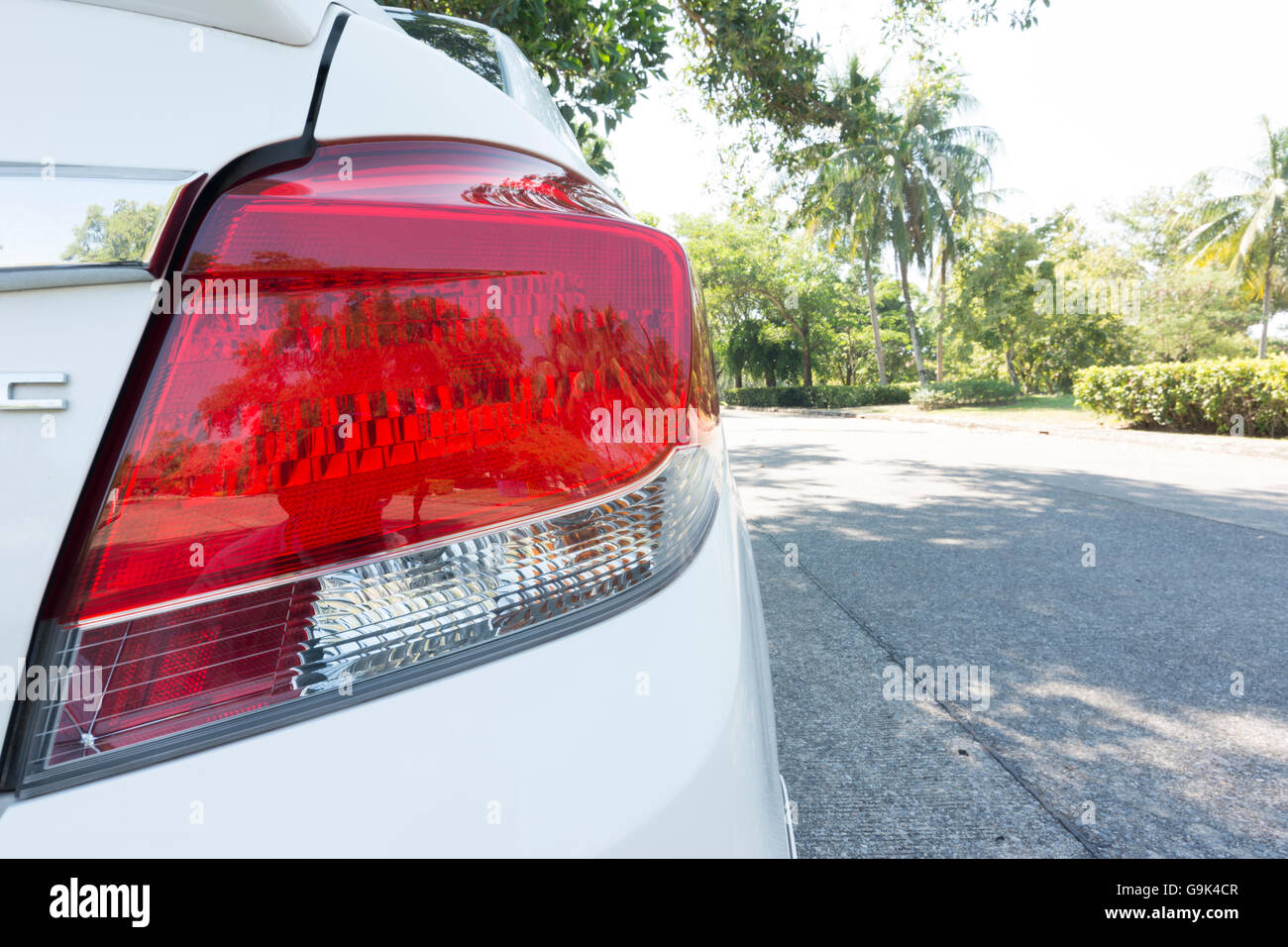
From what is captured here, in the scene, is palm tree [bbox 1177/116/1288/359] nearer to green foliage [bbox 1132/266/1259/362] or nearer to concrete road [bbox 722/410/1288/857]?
green foliage [bbox 1132/266/1259/362]

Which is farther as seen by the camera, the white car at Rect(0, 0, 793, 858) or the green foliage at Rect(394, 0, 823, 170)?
the green foliage at Rect(394, 0, 823, 170)

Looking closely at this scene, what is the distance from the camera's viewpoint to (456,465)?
2.08ft

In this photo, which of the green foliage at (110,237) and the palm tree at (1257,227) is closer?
the green foliage at (110,237)

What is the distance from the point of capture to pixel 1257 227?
92.7 ft

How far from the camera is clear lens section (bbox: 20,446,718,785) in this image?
21.5 inches

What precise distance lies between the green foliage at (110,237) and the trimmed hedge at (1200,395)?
51.8 ft

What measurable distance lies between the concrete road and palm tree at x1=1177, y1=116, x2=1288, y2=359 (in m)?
29.5

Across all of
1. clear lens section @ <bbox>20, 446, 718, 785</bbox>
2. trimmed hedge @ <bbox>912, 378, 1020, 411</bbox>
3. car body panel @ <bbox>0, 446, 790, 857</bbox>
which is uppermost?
trimmed hedge @ <bbox>912, 378, 1020, 411</bbox>

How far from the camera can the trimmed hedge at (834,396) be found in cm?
3356

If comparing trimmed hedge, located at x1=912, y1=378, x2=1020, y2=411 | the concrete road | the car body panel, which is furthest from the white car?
trimmed hedge, located at x1=912, y1=378, x2=1020, y2=411

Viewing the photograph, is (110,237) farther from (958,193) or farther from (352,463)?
(958,193)

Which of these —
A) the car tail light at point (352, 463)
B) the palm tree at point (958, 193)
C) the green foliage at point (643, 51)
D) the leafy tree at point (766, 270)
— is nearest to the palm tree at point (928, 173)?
the palm tree at point (958, 193)

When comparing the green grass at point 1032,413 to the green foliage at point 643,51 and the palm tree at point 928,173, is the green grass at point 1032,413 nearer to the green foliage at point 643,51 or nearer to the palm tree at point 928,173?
the palm tree at point 928,173

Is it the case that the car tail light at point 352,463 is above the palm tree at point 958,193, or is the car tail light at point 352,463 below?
below
